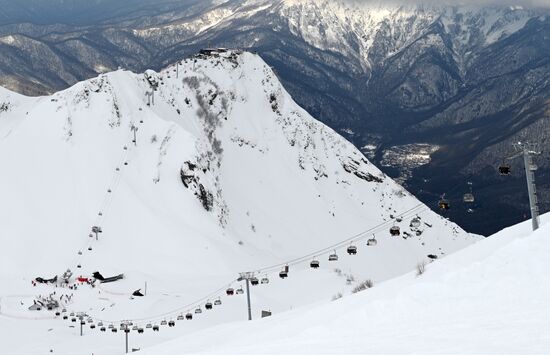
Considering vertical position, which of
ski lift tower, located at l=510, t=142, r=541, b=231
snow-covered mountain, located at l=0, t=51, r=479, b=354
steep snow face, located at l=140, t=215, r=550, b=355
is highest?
Answer: snow-covered mountain, located at l=0, t=51, r=479, b=354

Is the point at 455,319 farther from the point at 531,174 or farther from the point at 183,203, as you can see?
the point at 183,203

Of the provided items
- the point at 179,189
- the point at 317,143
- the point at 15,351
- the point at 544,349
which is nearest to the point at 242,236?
the point at 179,189

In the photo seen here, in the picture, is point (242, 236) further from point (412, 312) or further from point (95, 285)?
point (412, 312)

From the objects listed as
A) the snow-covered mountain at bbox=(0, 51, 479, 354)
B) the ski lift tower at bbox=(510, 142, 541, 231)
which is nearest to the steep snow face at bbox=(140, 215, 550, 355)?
the ski lift tower at bbox=(510, 142, 541, 231)

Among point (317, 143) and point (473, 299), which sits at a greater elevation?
point (317, 143)

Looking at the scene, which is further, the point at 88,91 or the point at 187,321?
the point at 88,91

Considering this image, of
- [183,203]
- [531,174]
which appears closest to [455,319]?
[531,174]

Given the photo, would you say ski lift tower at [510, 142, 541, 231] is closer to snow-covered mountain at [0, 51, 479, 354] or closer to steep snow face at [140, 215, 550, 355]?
steep snow face at [140, 215, 550, 355]
